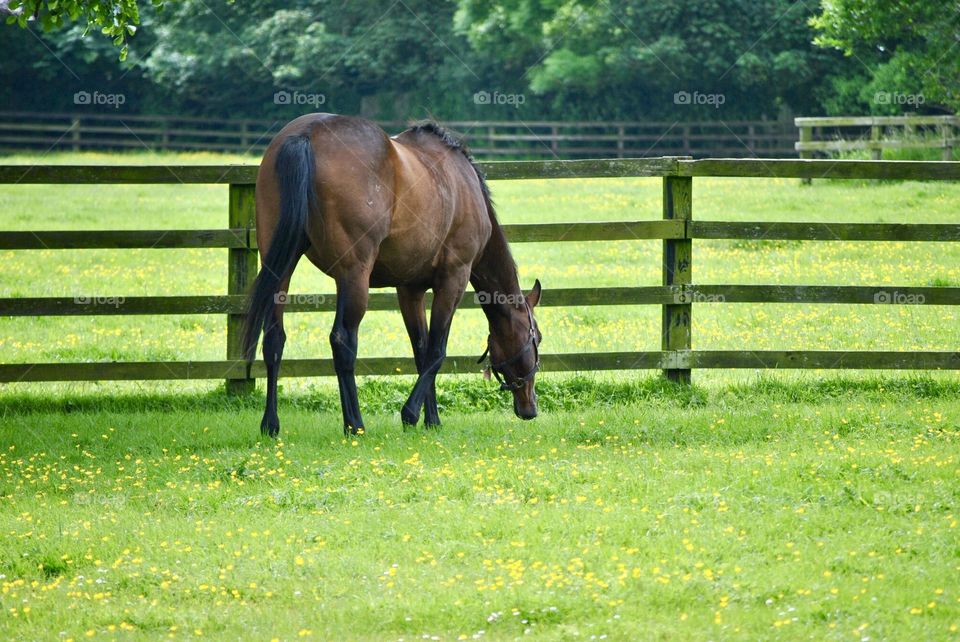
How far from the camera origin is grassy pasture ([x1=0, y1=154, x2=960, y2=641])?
4.39 meters


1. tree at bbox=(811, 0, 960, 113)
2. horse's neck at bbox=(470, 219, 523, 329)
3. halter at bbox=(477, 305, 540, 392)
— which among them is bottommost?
halter at bbox=(477, 305, 540, 392)

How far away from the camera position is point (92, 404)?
8461 millimetres

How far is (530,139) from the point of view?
113 ft

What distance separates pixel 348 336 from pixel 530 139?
27.9 m

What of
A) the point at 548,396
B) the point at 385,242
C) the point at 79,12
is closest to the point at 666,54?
the point at 548,396

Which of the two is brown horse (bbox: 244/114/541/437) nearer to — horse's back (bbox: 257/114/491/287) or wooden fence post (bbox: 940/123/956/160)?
horse's back (bbox: 257/114/491/287)

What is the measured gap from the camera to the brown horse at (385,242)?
22.7ft

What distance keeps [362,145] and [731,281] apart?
7400 millimetres

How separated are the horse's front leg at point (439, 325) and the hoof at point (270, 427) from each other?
0.80 m

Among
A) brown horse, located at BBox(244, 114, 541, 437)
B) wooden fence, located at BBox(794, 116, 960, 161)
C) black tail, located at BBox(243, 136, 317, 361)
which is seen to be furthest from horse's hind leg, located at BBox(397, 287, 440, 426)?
wooden fence, located at BBox(794, 116, 960, 161)

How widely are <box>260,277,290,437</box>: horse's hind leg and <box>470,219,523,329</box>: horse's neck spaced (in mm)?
1472

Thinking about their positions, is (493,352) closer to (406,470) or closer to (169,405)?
(406,470)

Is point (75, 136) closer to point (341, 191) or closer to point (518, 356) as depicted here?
point (518, 356)

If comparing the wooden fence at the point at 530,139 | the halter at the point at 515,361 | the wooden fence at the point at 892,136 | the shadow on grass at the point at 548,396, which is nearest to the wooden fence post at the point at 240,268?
the shadow on grass at the point at 548,396
